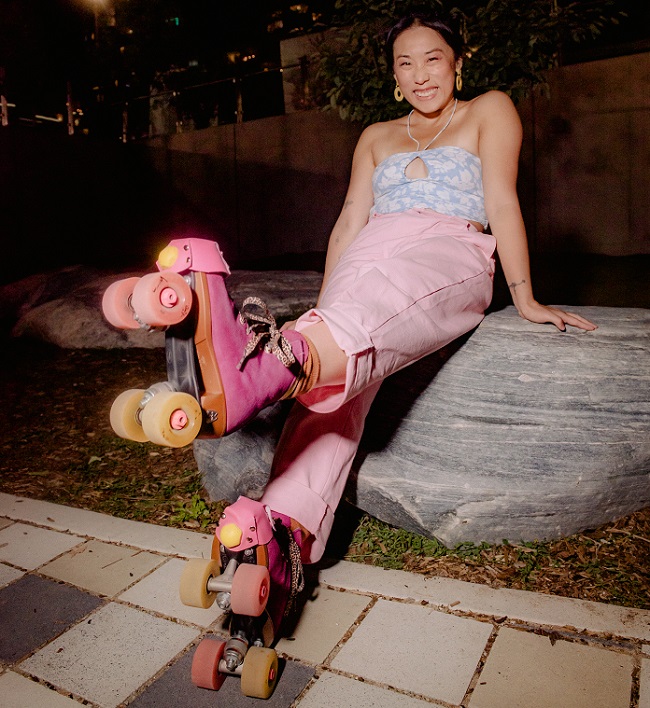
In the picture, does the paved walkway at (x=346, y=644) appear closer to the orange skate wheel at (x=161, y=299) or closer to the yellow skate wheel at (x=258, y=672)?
the yellow skate wheel at (x=258, y=672)

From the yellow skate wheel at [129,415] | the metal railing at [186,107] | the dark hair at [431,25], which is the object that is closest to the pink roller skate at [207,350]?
the yellow skate wheel at [129,415]

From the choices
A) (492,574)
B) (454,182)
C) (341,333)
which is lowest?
(492,574)

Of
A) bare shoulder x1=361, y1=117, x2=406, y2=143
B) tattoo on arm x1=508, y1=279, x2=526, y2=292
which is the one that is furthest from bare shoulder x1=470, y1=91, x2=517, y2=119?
tattoo on arm x1=508, y1=279, x2=526, y2=292

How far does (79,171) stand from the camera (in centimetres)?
1077

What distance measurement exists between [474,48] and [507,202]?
1712 mm

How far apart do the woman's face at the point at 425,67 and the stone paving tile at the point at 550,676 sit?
6.58 ft

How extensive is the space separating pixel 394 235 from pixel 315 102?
9218mm

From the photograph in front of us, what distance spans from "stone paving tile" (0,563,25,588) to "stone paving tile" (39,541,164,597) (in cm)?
8

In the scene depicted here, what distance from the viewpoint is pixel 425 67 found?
7.87 feet

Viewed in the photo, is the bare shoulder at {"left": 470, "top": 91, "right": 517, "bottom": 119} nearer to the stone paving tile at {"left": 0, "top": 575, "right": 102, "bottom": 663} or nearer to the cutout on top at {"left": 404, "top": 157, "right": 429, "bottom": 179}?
the cutout on top at {"left": 404, "top": 157, "right": 429, "bottom": 179}

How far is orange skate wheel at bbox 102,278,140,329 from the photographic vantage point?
1338mm

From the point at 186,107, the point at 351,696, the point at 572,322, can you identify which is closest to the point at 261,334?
the point at 351,696

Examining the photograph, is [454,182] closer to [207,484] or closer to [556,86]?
[207,484]

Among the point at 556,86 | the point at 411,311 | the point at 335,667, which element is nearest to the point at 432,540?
the point at 335,667
